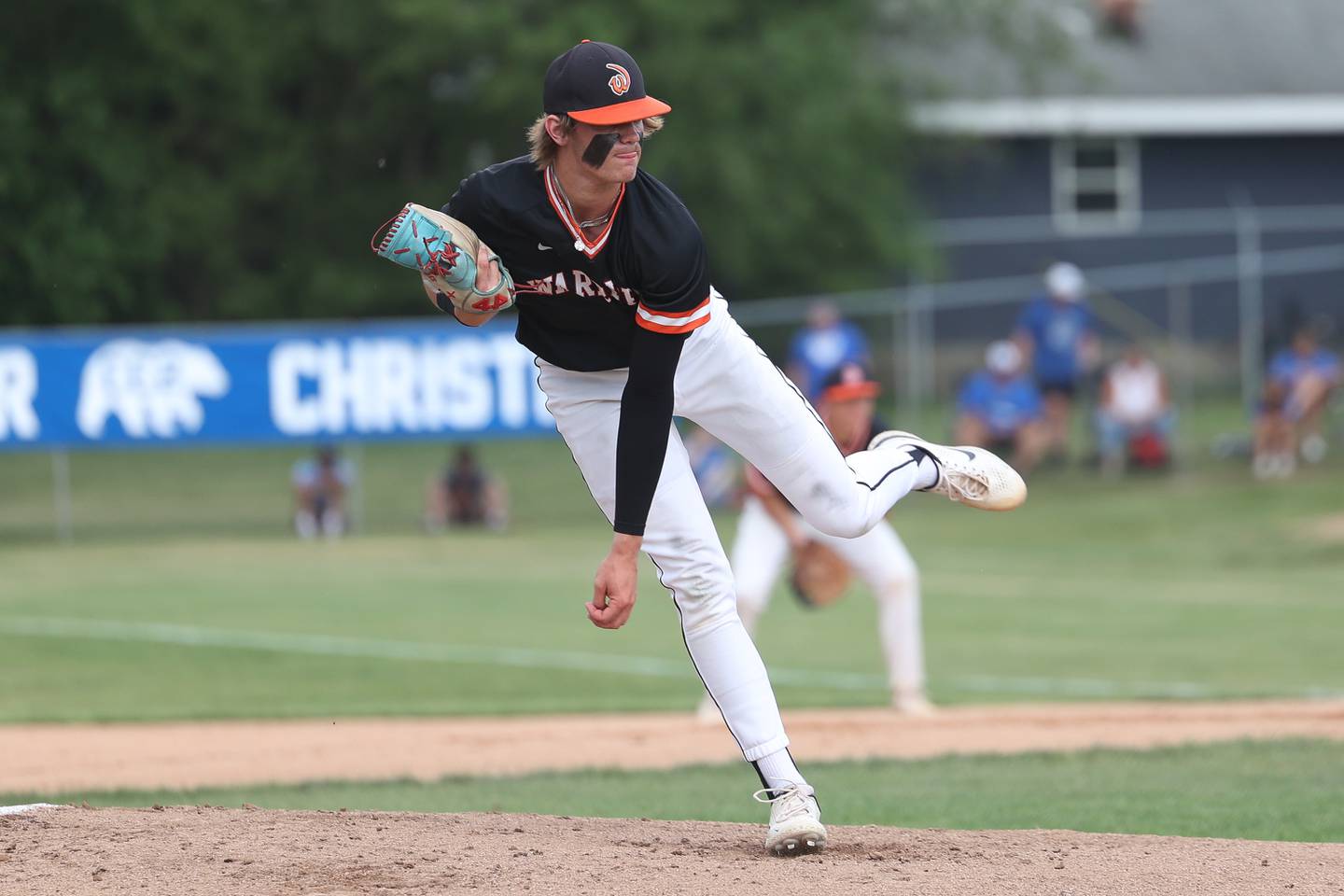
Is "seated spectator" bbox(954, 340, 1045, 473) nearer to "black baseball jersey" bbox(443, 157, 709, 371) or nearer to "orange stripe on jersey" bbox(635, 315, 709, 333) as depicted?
"black baseball jersey" bbox(443, 157, 709, 371)

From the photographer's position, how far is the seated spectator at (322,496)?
20.7 m

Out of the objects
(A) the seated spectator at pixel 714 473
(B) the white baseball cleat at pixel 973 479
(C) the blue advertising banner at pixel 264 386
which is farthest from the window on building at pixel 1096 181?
(B) the white baseball cleat at pixel 973 479

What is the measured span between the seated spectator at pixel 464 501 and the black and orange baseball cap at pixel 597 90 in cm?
1639

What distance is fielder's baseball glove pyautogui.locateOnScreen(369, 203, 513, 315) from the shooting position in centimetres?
498

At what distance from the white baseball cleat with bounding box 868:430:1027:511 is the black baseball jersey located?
136 centimetres

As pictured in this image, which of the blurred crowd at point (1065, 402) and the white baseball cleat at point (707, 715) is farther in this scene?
the blurred crowd at point (1065, 402)

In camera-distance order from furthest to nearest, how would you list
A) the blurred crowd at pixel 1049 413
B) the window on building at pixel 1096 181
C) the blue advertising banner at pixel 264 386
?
1. the window on building at pixel 1096 181
2. the blurred crowd at pixel 1049 413
3. the blue advertising banner at pixel 264 386

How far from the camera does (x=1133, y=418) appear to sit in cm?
2227

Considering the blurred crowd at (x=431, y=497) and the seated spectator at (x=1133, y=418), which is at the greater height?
the seated spectator at (x=1133, y=418)

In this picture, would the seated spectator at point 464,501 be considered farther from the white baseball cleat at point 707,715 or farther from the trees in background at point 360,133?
the white baseball cleat at point 707,715

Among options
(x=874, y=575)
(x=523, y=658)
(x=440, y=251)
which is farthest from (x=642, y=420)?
(x=523, y=658)

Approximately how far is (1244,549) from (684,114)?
11732 millimetres

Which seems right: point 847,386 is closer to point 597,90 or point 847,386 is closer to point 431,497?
point 597,90

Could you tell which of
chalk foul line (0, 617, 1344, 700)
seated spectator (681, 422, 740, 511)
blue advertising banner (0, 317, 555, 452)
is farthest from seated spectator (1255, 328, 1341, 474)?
chalk foul line (0, 617, 1344, 700)
